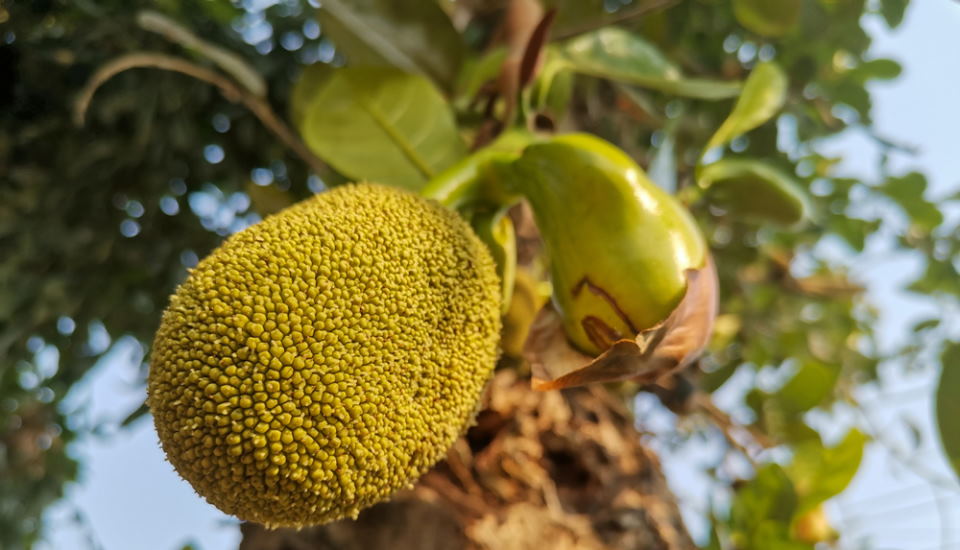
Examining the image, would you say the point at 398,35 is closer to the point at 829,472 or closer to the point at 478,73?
the point at 478,73

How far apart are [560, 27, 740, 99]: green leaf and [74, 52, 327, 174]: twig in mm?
234

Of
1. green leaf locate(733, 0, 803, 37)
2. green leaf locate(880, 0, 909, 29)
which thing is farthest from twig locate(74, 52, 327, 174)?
green leaf locate(880, 0, 909, 29)

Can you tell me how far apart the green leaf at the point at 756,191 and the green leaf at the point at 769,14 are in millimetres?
151

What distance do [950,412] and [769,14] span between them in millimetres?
396

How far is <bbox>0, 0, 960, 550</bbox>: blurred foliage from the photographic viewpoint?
1.79 feet

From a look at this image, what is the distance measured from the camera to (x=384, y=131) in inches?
19.0

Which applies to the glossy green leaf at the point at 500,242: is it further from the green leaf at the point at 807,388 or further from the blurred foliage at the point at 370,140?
the green leaf at the point at 807,388

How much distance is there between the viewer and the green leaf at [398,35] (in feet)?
1.76

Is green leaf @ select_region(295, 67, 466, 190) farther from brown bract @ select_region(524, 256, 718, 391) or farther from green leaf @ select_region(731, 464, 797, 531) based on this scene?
green leaf @ select_region(731, 464, 797, 531)

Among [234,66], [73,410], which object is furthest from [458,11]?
[73,410]

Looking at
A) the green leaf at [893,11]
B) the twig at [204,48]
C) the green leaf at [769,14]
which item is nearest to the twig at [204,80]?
the twig at [204,48]

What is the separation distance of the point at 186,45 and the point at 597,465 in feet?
1.47

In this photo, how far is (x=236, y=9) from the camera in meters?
0.62

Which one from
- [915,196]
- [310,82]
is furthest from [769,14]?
[310,82]
